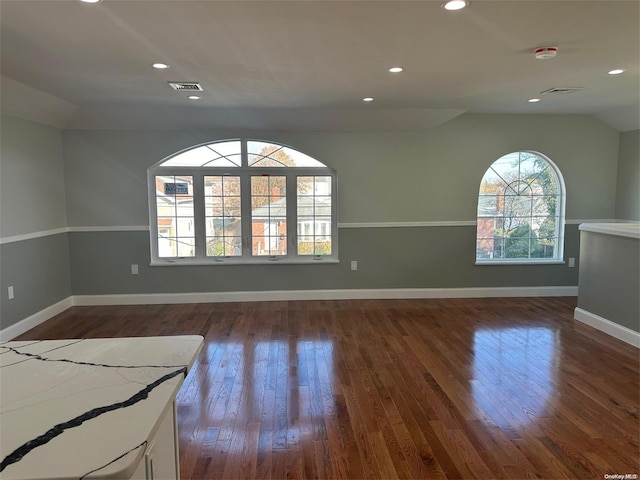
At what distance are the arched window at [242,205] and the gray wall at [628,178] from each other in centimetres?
381

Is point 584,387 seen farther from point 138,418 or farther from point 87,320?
point 87,320

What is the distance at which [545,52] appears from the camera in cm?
272

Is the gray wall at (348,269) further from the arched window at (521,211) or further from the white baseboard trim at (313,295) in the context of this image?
the arched window at (521,211)

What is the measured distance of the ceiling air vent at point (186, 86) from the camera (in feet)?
11.3

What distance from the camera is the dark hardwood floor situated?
2.14 m

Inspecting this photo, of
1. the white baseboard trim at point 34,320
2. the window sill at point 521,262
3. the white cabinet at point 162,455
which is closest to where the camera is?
the white cabinet at point 162,455

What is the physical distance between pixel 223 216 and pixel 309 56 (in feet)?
9.42

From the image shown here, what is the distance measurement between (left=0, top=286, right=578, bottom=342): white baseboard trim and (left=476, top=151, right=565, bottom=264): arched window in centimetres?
42

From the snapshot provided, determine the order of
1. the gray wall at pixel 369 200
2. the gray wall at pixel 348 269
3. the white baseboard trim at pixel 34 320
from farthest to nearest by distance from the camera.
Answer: the gray wall at pixel 348 269 < the gray wall at pixel 369 200 < the white baseboard trim at pixel 34 320

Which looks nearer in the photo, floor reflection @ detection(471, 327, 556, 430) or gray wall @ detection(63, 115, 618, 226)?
floor reflection @ detection(471, 327, 556, 430)

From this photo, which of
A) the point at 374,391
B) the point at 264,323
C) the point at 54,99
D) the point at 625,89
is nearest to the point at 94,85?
the point at 54,99

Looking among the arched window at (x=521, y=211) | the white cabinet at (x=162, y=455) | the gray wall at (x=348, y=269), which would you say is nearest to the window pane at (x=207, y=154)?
the gray wall at (x=348, y=269)

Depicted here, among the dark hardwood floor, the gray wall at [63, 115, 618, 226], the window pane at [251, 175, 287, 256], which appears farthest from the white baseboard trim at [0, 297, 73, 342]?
the window pane at [251, 175, 287, 256]

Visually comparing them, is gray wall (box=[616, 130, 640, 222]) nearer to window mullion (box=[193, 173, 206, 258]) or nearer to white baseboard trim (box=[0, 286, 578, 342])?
white baseboard trim (box=[0, 286, 578, 342])
